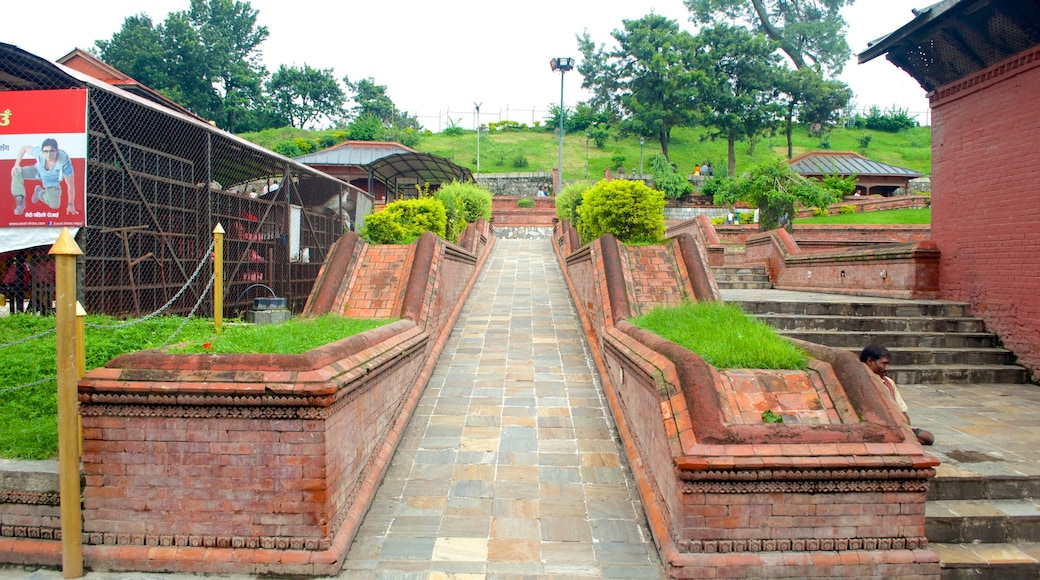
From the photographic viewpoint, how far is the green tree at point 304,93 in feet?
168

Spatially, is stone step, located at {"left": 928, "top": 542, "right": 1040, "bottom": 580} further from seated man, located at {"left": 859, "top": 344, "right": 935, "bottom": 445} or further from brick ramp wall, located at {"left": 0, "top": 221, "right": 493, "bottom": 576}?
brick ramp wall, located at {"left": 0, "top": 221, "right": 493, "bottom": 576}

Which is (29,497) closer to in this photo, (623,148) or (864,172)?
(864,172)

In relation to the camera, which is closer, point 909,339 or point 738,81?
point 909,339

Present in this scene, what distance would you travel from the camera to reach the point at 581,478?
4.62m

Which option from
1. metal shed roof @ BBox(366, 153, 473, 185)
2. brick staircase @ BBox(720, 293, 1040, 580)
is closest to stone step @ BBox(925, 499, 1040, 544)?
brick staircase @ BBox(720, 293, 1040, 580)

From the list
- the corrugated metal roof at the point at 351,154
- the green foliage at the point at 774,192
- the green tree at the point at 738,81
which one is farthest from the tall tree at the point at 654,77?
the green foliage at the point at 774,192

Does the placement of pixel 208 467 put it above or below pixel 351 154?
below

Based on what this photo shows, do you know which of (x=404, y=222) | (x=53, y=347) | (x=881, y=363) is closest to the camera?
(x=881, y=363)

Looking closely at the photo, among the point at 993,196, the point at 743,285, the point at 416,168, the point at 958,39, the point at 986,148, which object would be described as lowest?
the point at 743,285

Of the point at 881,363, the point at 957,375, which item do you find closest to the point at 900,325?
the point at 957,375

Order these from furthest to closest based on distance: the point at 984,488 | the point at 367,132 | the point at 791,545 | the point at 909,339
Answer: the point at 367,132, the point at 909,339, the point at 984,488, the point at 791,545

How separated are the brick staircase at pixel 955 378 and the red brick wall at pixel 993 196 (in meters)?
0.39

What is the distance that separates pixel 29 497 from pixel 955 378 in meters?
8.86

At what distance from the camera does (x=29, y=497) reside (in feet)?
12.1
